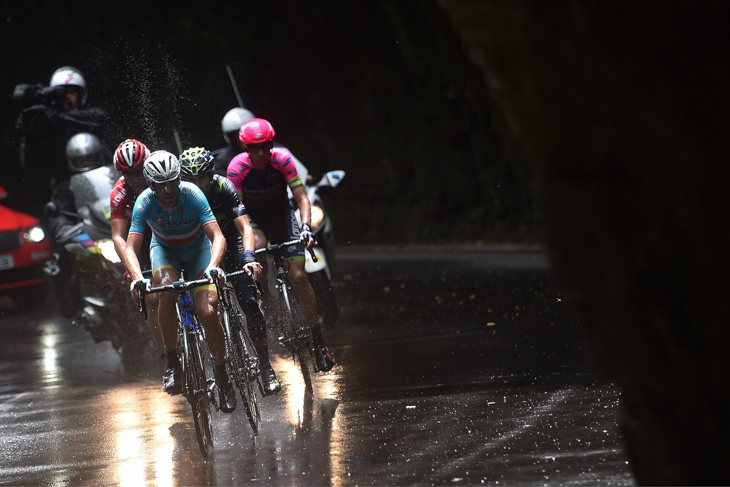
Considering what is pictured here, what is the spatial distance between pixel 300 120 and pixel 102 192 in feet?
58.4

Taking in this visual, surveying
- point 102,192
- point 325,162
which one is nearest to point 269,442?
point 102,192

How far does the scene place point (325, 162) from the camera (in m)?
31.0

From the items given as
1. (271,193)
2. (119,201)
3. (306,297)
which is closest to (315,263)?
(271,193)

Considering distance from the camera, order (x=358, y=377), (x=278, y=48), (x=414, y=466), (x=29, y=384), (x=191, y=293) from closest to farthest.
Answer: (x=414, y=466) < (x=191, y=293) < (x=358, y=377) < (x=29, y=384) < (x=278, y=48)

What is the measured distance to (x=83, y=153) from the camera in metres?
14.1

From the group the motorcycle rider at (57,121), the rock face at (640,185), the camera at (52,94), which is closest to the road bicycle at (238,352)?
Result: the rock face at (640,185)

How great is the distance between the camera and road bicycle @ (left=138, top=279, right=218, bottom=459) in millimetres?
8241

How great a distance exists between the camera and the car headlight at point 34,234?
59.2 feet

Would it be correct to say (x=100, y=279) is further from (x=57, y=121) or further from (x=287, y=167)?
(x=57, y=121)

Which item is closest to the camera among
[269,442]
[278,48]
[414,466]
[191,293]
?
[414,466]

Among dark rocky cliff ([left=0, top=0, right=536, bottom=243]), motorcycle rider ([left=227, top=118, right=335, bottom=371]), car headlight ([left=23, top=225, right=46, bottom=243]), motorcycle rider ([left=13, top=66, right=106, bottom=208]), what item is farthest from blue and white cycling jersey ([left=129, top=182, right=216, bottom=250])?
dark rocky cliff ([left=0, top=0, right=536, bottom=243])

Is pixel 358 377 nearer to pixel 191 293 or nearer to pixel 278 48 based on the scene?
pixel 191 293

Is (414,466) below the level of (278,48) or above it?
below

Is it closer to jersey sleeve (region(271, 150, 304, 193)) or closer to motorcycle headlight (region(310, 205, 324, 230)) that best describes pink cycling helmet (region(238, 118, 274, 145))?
jersey sleeve (region(271, 150, 304, 193))
